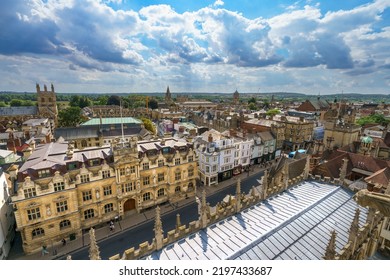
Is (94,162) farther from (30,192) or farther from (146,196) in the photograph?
(146,196)

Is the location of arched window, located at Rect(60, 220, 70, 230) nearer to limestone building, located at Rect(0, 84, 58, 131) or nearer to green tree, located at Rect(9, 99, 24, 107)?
limestone building, located at Rect(0, 84, 58, 131)

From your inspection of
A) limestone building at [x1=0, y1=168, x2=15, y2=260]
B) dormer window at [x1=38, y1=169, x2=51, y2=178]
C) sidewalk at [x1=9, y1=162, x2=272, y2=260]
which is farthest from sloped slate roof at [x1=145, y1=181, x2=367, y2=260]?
limestone building at [x1=0, y1=168, x2=15, y2=260]

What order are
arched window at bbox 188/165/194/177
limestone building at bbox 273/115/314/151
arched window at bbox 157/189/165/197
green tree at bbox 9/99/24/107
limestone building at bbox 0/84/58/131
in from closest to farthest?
arched window at bbox 157/189/165/197 < arched window at bbox 188/165/194/177 < limestone building at bbox 273/115/314/151 < limestone building at bbox 0/84/58/131 < green tree at bbox 9/99/24/107

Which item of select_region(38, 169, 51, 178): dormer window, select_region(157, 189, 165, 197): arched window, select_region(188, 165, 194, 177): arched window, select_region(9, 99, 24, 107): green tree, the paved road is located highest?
select_region(9, 99, 24, 107): green tree

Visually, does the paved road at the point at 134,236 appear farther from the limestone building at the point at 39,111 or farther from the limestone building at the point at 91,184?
the limestone building at the point at 39,111

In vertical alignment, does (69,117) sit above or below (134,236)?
above

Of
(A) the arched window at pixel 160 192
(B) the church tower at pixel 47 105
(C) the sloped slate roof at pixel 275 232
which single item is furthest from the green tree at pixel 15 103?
(C) the sloped slate roof at pixel 275 232

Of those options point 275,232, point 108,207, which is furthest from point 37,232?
point 275,232
